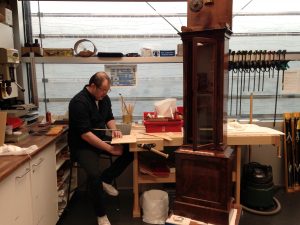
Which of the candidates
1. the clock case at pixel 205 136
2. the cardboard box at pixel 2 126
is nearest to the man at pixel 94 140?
the cardboard box at pixel 2 126

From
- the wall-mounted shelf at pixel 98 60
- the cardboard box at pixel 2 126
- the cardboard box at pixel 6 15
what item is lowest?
the cardboard box at pixel 2 126

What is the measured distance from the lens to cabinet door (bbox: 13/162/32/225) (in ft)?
5.56

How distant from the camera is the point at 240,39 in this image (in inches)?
132

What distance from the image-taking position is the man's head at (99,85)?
104 inches

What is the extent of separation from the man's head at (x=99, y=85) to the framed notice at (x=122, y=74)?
0.56m

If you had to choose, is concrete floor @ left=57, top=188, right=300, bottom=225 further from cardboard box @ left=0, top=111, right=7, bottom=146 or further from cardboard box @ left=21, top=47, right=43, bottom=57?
cardboard box @ left=21, top=47, right=43, bottom=57

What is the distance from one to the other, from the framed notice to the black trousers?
32.0 inches

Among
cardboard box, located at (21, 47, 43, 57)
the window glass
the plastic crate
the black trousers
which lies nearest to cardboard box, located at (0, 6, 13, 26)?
cardboard box, located at (21, 47, 43, 57)

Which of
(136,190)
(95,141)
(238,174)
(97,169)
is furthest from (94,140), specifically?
(238,174)

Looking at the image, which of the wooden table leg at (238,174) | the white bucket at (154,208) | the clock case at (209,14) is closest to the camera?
the clock case at (209,14)

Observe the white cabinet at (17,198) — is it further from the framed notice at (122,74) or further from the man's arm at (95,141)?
the framed notice at (122,74)

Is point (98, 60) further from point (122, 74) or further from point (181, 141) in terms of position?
point (181, 141)

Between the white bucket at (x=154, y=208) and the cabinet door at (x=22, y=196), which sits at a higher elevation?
the cabinet door at (x=22, y=196)

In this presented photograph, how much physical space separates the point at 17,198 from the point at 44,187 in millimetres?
461
